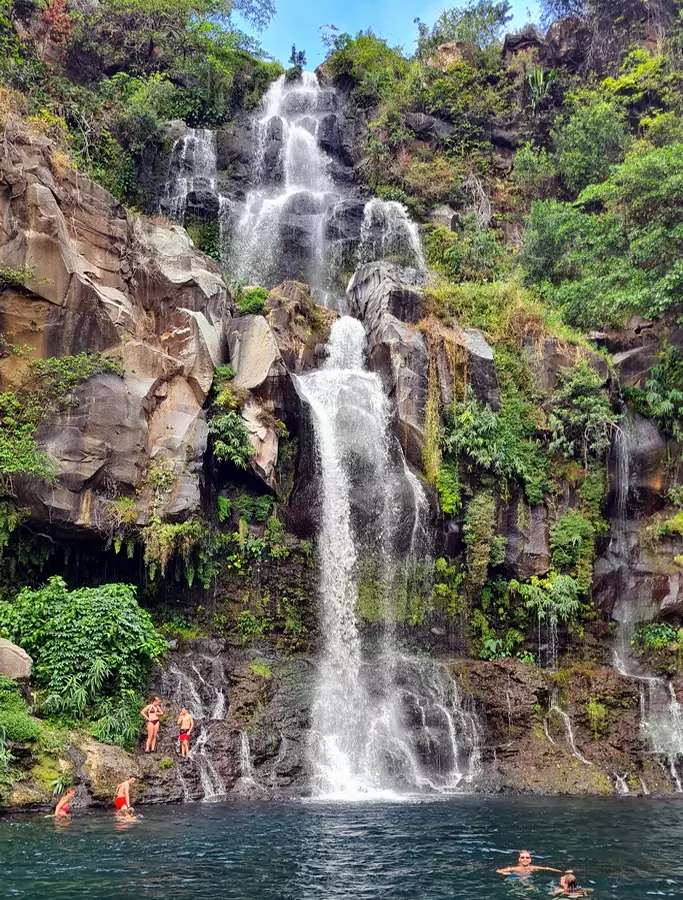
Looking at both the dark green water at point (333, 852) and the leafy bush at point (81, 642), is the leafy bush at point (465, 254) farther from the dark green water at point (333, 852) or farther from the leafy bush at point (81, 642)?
the dark green water at point (333, 852)

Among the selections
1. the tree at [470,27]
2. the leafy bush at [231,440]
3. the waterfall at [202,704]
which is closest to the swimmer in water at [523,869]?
the waterfall at [202,704]

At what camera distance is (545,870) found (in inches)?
392

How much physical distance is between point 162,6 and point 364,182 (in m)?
12.8

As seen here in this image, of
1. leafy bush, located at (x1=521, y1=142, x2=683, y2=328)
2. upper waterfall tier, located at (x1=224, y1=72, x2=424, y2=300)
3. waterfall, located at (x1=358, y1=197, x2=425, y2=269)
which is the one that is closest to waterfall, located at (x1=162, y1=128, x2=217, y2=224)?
upper waterfall tier, located at (x1=224, y1=72, x2=424, y2=300)

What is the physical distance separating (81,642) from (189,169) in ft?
76.5

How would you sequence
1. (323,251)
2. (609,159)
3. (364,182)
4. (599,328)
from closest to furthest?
(599,328) → (323,251) → (609,159) → (364,182)

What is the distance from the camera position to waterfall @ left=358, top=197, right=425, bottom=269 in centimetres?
3120

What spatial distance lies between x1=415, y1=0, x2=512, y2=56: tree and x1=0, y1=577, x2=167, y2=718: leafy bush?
37.7 meters

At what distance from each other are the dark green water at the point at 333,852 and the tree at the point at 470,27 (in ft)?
135

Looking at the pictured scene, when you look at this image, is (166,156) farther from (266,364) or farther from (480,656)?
(480,656)

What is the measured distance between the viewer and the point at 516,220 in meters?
36.2

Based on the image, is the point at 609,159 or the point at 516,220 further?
the point at 516,220

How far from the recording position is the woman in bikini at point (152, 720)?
1570 cm

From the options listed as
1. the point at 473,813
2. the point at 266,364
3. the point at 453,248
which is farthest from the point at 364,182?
the point at 473,813
